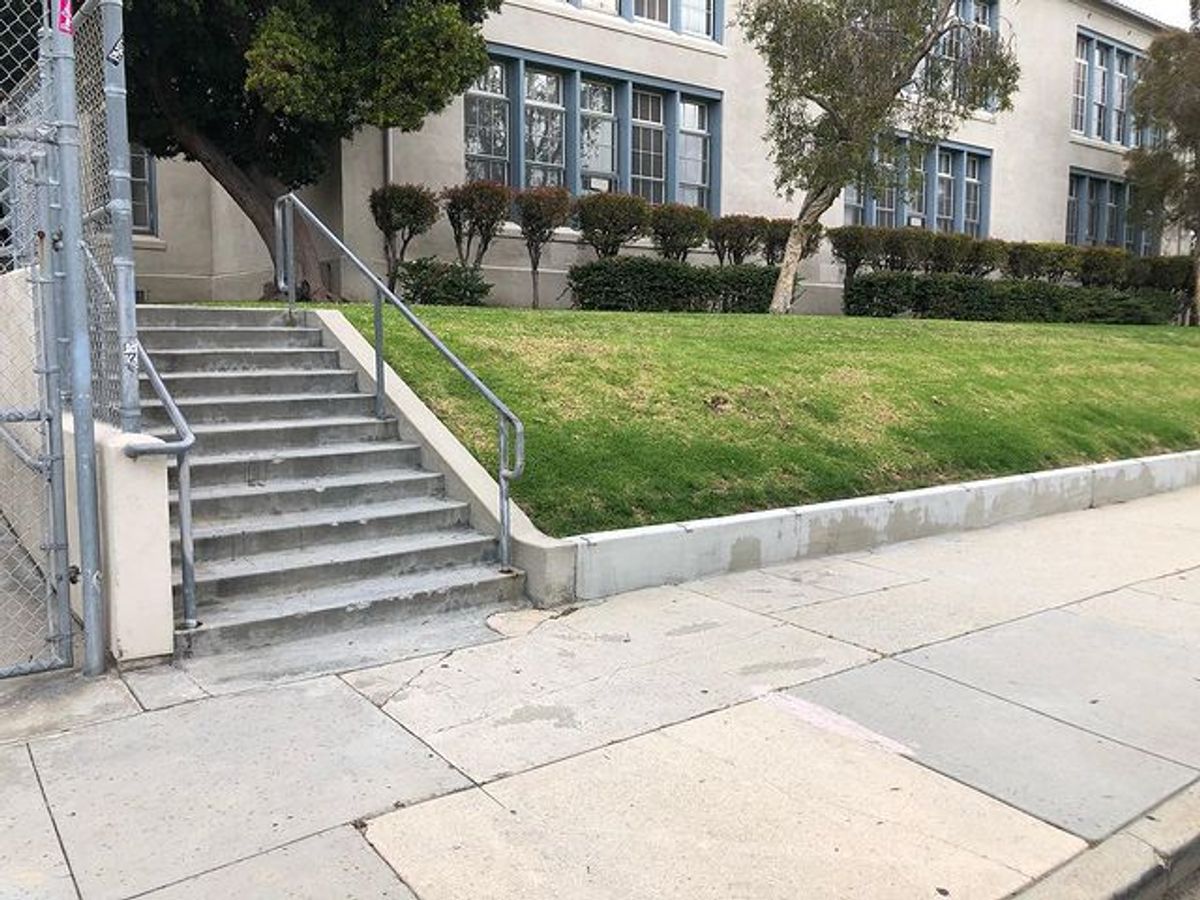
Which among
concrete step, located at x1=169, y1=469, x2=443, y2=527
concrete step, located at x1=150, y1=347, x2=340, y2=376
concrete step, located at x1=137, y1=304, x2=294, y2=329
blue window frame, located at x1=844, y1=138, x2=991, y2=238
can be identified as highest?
blue window frame, located at x1=844, y1=138, x2=991, y2=238

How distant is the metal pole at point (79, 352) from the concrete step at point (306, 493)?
1040mm

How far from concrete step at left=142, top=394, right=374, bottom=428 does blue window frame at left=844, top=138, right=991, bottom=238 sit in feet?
55.4

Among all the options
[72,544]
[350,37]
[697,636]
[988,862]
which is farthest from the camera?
[350,37]

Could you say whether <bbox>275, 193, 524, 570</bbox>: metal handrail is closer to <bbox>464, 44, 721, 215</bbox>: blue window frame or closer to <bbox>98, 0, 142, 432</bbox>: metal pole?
<bbox>98, 0, 142, 432</bbox>: metal pole

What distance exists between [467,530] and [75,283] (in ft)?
8.86

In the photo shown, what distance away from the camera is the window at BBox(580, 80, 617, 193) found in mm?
17859

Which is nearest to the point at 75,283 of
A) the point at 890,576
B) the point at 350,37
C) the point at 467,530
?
the point at 467,530

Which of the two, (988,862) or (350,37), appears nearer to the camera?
(988,862)

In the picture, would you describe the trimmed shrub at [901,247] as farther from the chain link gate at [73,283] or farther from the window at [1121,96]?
the chain link gate at [73,283]

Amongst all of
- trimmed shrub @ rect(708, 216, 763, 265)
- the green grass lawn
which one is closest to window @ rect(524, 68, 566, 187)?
trimmed shrub @ rect(708, 216, 763, 265)

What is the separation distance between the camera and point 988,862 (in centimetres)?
335

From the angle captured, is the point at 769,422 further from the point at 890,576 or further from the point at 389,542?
the point at 389,542

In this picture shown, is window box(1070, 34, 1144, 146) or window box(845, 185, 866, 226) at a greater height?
window box(1070, 34, 1144, 146)

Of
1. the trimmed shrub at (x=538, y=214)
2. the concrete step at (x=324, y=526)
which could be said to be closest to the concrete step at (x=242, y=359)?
the concrete step at (x=324, y=526)
